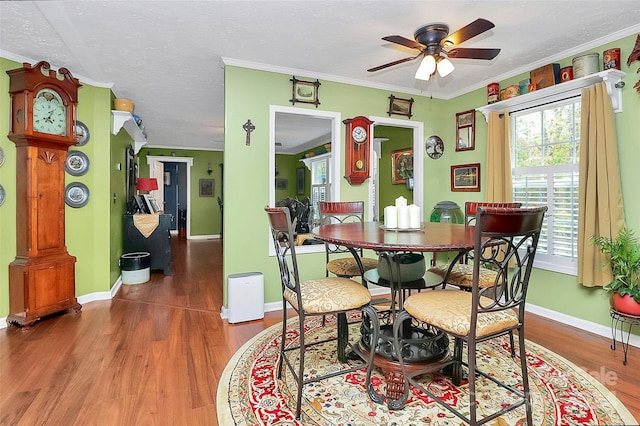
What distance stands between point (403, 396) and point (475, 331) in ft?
2.03

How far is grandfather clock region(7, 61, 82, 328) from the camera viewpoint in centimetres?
297

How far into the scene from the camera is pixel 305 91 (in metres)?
3.62

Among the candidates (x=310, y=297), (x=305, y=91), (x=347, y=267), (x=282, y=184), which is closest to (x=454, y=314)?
(x=310, y=297)

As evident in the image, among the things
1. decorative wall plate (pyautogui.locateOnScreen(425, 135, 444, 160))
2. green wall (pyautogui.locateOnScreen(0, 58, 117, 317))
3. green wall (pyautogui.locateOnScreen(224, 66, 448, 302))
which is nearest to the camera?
green wall (pyautogui.locateOnScreen(224, 66, 448, 302))

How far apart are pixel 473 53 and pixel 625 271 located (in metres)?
1.94

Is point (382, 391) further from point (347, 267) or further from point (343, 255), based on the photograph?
point (343, 255)

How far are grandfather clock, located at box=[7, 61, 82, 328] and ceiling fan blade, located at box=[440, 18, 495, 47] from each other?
11.0ft

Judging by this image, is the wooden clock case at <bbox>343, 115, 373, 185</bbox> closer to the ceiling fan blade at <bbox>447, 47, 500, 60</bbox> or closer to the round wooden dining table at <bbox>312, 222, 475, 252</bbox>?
the ceiling fan blade at <bbox>447, 47, 500, 60</bbox>

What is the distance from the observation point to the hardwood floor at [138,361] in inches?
72.1

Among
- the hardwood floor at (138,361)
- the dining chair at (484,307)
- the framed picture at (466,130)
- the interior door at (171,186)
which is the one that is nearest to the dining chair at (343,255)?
the dining chair at (484,307)

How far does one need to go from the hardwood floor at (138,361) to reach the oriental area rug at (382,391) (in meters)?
0.11

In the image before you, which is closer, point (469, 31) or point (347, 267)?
point (469, 31)

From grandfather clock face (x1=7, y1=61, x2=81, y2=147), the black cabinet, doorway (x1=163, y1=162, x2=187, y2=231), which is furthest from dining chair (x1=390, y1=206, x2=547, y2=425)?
doorway (x1=163, y1=162, x2=187, y2=231)

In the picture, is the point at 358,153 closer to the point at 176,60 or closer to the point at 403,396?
the point at 176,60
